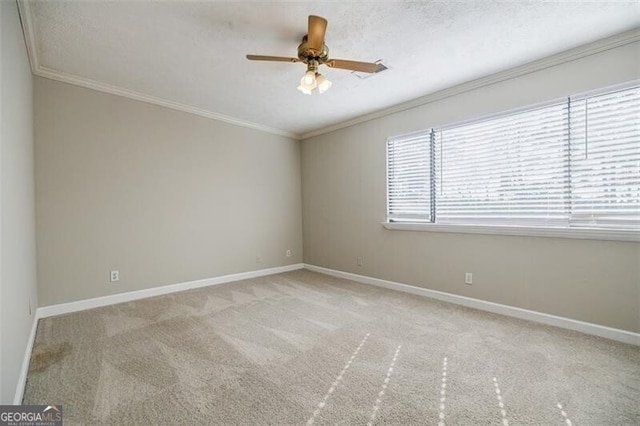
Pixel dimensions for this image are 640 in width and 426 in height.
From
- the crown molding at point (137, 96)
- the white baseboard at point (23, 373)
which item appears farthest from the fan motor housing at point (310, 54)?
the white baseboard at point (23, 373)

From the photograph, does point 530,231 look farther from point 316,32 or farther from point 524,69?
point 316,32

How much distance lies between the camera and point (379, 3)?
1.96m

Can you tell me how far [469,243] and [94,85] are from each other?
4661 mm

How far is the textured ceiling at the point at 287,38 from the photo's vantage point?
2012mm

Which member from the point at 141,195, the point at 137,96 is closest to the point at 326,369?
the point at 141,195

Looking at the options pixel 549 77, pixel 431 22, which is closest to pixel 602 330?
pixel 549 77

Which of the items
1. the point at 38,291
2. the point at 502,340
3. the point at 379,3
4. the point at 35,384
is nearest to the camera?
the point at 35,384

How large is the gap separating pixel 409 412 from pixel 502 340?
1352 mm

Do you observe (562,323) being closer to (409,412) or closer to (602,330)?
(602,330)

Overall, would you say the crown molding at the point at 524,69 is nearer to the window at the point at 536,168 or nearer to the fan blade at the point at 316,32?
the window at the point at 536,168

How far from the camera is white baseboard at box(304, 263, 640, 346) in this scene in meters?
2.35

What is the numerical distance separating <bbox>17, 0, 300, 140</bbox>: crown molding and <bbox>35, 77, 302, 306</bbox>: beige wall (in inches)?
2.9

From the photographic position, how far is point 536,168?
9.04ft

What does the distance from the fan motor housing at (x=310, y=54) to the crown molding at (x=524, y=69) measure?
5.93ft
